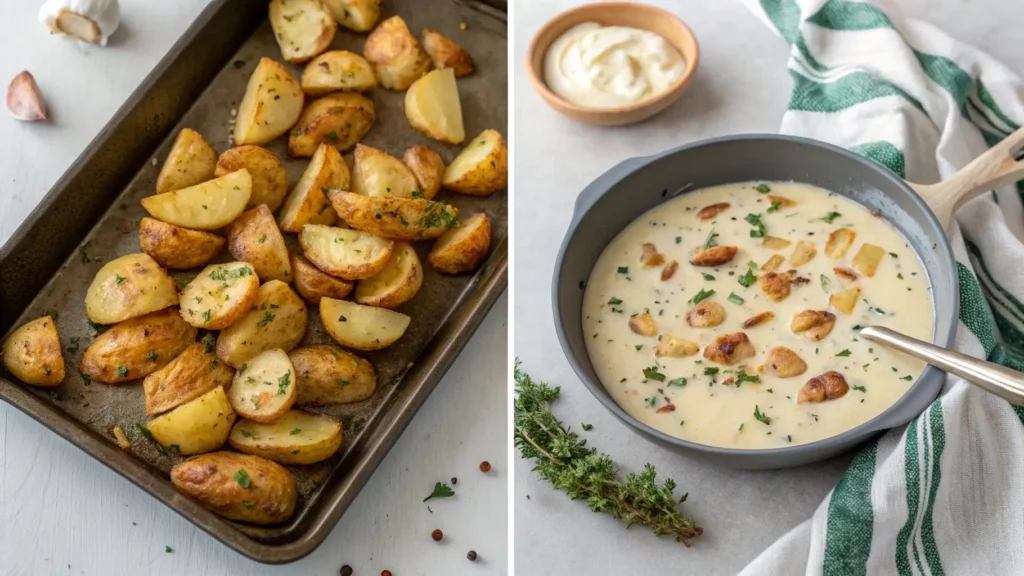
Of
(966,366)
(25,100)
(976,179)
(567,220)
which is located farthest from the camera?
(25,100)

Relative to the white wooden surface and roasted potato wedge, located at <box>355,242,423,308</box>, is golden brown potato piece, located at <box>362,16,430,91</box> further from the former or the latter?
the white wooden surface

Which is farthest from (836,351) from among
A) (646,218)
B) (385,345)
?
(385,345)

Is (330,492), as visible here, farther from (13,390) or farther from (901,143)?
(901,143)

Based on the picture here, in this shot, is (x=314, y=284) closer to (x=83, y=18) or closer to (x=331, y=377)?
(x=331, y=377)

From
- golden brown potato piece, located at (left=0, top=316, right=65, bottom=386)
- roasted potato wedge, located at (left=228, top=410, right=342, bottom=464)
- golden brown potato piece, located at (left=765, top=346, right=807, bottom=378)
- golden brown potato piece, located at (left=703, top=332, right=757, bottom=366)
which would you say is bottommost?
roasted potato wedge, located at (left=228, top=410, right=342, bottom=464)

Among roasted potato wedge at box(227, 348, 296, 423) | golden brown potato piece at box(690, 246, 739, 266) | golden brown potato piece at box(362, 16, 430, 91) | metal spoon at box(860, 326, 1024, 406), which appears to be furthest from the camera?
golden brown potato piece at box(362, 16, 430, 91)

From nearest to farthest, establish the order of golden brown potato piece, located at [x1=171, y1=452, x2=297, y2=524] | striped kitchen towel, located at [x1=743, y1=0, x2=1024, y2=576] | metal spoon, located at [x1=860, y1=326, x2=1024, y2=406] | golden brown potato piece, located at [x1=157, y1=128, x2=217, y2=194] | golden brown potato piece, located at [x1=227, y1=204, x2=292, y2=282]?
metal spoon, located at [x1=860, y1=326, x2=1024, y2=406] → striped kitchen towel, located at [x1=743, y1=0, x2=1024, y2=576] → golden brown potato piece, located at [x1=171, y1=452, x2=297, y2=524] → golden brown potato piece, located at [x1=227, y1=204, x2=292, y2=282] → golden brown potato piece, located at [x1=157, y1=128, x2=217, y2=194]

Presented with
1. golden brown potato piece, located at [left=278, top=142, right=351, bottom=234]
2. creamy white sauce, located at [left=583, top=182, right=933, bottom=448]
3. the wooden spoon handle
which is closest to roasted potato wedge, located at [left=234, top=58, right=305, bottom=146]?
→ golden brown potato piece, located at [left=278, top=142, right=351, bottom=234]

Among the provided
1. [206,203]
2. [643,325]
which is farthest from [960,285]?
[206,203]
